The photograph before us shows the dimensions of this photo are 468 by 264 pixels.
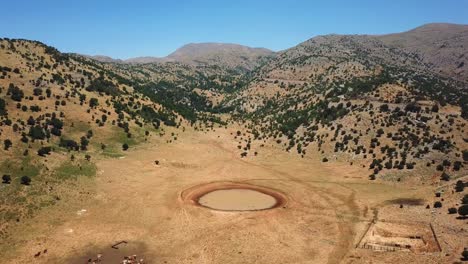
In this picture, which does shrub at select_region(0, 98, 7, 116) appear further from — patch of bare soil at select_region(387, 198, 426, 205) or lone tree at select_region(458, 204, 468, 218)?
lone tree at select_region(458, 204, 468, 218)

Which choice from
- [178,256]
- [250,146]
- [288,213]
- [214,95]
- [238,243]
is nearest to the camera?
[178,256]

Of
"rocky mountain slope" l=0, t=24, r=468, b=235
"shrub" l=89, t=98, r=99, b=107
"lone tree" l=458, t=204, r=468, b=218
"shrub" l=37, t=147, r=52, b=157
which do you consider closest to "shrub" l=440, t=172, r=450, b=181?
"rocky mountain slope" l=0, t=24, r=468, b=235

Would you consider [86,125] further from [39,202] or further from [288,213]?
[288,213]

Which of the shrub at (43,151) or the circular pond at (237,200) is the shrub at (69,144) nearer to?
the shrub at (43,151)

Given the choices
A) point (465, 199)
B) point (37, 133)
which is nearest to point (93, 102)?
point (37, 133)

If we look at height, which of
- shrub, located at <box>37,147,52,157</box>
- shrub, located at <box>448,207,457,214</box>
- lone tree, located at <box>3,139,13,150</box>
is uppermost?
lone tree, located at <box>3,139,13,150</box>

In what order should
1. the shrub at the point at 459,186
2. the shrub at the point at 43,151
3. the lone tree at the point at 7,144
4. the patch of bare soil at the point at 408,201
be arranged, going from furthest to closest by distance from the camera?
the shrub at the point at 43,151, the lone tree at the point at 7,144, the patch of bare soil at the point at 408,201, the shrub at the point at 459,186

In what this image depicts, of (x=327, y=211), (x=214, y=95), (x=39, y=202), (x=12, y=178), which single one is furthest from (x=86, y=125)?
(x=214, y=95)

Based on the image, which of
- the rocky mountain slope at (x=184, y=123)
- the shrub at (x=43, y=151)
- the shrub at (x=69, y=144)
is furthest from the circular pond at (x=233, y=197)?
the shrub at (x=69, y=144)
